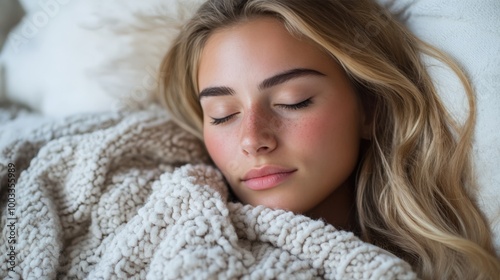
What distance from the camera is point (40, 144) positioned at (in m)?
1.26

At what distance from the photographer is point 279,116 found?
1092mm

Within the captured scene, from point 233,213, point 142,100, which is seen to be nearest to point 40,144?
point 142,100

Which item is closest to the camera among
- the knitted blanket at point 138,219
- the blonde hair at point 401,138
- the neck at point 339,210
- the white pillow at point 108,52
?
the knitted blanket at point 138,219

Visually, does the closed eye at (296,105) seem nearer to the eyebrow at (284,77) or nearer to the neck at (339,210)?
the eyebrow at (284,77)

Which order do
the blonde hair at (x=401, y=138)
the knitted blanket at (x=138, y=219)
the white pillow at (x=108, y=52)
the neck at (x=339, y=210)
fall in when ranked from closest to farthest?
the knitted blanket at (x=138, y=219) < the blonde hair at (x=401, y=138) < the neck at (x=339, y=210) < the white pillow at (x=108, y=52)

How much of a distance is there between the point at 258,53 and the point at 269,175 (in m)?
0.27

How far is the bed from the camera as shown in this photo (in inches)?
38.2

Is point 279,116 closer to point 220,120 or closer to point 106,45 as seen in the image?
point 220,120

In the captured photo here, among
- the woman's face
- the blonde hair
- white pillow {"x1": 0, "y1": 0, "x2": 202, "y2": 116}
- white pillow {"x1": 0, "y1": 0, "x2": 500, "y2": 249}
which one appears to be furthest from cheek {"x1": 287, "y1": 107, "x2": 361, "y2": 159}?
white pillow {"x1": 0, "y1": 0, "x2": 202, "y2": 116}

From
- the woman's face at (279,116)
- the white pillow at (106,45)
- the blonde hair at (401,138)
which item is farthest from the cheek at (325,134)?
the white pillow at (106,45)

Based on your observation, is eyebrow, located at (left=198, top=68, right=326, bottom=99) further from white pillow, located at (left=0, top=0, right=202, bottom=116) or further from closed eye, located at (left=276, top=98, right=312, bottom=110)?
white pillow, located at (left=0, top=0, right=202, bottom=116)

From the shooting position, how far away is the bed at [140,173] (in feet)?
3.18

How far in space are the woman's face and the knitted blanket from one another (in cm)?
8

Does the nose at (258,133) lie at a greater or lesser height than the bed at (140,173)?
greater
